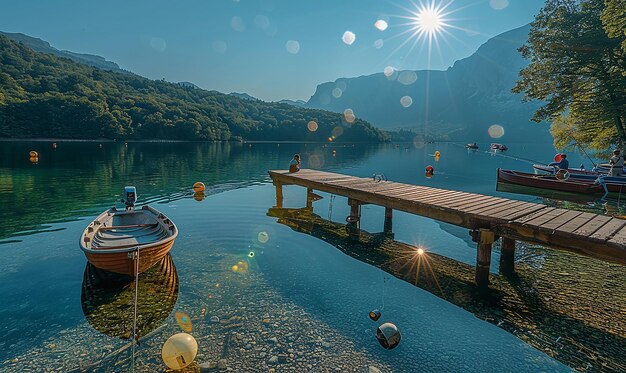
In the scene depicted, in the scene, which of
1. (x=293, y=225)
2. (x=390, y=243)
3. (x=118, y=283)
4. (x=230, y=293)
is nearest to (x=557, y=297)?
(x=390, y=243)

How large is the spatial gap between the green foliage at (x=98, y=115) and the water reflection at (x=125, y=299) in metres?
128

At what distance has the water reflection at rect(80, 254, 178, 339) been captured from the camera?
864 centimetres

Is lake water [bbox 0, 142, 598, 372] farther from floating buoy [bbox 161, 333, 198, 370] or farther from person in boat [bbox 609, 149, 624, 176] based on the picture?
person in boat [bbox 609, 149, 624, 176]

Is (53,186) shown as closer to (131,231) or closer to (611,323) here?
(131,231)

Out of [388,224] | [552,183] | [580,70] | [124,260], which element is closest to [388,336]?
[124,260]

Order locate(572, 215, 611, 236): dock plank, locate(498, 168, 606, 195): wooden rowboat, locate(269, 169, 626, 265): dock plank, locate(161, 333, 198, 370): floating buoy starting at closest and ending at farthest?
1. locate(161, 333, 198, 370): floating buoy
2. locate(269, 169, 626, 265): dock plank
3. locate(572, 215, 611, 236): dock plank
4. locate(498, 168, 606, 195): wooden rowboat

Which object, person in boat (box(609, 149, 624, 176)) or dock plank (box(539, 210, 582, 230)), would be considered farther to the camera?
person in boat (box(609, 149, 624, 176))

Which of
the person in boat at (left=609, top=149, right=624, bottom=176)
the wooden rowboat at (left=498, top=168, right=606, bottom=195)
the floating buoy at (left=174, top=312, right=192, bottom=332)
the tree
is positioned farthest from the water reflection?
the tree

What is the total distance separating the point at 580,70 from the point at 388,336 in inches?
1534

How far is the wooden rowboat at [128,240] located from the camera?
952cm

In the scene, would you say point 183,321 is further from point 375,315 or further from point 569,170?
point 569,170

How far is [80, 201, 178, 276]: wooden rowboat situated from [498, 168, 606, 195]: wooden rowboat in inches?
1306

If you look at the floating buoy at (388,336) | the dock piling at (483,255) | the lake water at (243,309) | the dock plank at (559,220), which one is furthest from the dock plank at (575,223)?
the floating buoy at (388,336)

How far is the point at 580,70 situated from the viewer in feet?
110
